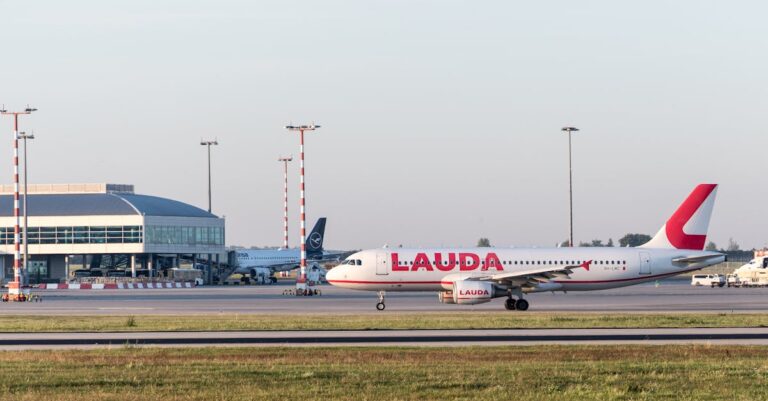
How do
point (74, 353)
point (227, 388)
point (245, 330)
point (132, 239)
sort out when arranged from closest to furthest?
point (227, 388) < point (74, 353) < point (245, 330) < point (132, 239)

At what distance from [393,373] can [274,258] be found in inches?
4583

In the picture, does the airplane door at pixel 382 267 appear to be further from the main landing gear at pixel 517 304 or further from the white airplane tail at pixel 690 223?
the white airplane tail at pixel 690 223

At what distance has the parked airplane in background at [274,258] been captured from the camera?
138000 millimetres

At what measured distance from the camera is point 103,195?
Answer: 5782 inches

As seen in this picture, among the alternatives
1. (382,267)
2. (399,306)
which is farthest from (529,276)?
(399,306)

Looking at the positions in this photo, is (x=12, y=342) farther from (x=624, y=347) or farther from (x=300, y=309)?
(x=300, y=309)

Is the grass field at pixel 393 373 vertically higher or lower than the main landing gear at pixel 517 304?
lower

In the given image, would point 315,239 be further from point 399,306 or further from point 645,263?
point 645,263

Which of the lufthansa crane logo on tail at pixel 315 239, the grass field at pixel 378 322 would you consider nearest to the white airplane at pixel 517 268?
the grass field at pixel 378 322

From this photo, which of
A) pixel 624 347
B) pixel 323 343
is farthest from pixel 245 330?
pixel 624 347

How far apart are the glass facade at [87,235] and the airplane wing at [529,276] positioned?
87.0m

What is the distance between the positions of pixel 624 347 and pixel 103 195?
394 ft

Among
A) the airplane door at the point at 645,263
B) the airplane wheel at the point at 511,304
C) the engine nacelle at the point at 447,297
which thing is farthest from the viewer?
the airplane door at the point at 645,263

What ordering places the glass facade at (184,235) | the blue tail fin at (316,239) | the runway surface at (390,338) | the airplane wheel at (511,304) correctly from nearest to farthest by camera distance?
1. the runway surface at (390,338)
2. the airplane wheel at (511,304)
3. the glass facade at (184,235)
4. the blue tail fin at (316,239)
